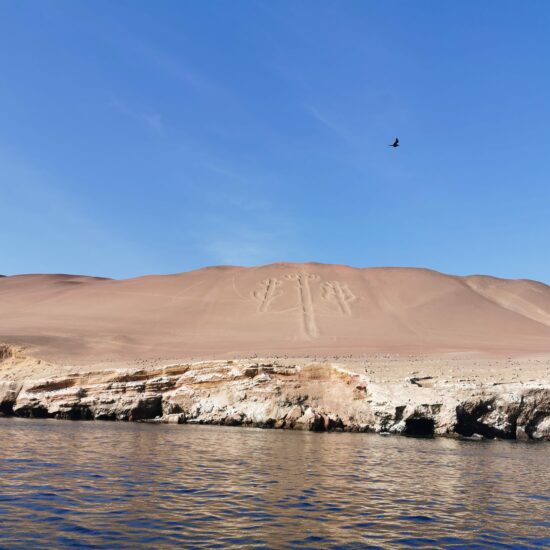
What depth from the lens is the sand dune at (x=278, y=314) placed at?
133 feet

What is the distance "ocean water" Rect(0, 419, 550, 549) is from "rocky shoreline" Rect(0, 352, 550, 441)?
10.9ft

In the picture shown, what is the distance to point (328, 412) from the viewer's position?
21.8 meters

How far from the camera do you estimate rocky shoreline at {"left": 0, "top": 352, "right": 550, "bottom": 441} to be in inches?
800

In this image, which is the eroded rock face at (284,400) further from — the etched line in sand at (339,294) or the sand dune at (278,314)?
the etched line in sand at (339,294)

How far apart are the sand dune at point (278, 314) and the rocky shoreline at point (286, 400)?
8577 mm

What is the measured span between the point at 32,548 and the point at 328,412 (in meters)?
15.8

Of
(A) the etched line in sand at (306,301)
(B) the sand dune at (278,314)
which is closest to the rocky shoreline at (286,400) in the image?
(B) the sand dune at (278,314)

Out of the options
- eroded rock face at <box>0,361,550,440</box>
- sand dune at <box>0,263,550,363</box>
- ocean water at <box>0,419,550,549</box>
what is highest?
sand dune at <box>0,263,550,363</box>

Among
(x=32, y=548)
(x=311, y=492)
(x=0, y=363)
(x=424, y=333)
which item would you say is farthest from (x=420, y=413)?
(x=424, y=333)

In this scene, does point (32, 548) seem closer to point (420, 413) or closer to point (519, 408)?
point (420, 413)

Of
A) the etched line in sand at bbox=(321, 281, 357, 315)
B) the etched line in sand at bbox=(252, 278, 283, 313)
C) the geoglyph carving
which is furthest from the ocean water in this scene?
the etched line in sand at bbox=(321, 281, 357, 315)

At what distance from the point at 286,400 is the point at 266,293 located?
148 ft

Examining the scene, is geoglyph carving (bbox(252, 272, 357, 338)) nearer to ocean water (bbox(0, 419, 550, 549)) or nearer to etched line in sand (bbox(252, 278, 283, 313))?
etched line in sand (bbox(252, 278, 283, 313))

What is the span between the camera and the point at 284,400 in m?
22.3
